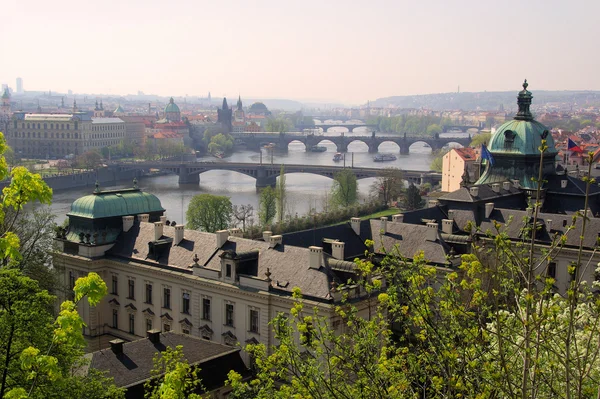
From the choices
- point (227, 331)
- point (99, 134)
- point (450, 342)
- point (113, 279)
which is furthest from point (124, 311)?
point (99, 134)

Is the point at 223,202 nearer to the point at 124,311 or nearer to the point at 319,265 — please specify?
the point at 124,311

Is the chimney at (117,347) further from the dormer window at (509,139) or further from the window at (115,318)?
the dormer window at (509,139)

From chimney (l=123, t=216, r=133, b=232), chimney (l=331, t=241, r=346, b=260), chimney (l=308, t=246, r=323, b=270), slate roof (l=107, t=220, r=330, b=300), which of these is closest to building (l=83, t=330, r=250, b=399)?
slate roof (l=107, t=220, r=330, b=300)

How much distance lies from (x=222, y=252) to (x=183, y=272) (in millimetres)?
2632

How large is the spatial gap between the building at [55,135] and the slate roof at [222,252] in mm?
126470

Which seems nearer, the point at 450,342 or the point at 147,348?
the point at 450,342

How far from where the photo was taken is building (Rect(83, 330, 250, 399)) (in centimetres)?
2409

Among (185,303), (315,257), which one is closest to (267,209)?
(185,303)

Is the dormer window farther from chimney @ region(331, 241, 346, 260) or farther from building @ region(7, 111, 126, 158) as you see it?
building @ region(7, 111, 126, 158)

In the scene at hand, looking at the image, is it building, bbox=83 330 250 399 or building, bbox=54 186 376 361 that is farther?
building, bbox=54 186 376 361

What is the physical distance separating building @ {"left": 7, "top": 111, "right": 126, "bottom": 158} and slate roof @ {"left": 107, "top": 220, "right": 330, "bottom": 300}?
126m

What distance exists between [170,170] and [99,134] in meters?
46.2

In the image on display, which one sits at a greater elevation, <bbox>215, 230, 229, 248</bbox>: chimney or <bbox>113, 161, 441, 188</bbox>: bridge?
<bbox>215, 230, 229, 248</bbox>: chimney

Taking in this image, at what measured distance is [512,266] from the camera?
11.4m
